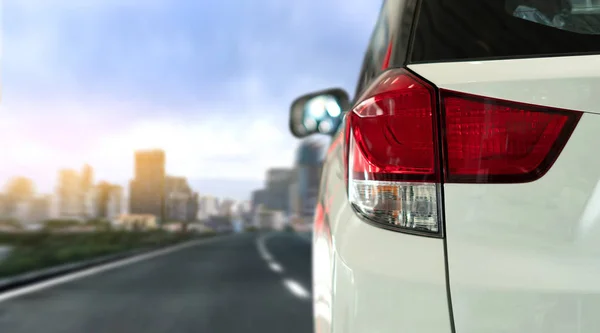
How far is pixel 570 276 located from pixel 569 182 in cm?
17

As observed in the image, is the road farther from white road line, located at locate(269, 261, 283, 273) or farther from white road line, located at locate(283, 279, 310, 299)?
white road line, located at locate(269, 261, 283, 273)

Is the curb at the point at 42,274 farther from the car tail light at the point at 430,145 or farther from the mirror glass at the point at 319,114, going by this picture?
the car tail light at the point at 430,145

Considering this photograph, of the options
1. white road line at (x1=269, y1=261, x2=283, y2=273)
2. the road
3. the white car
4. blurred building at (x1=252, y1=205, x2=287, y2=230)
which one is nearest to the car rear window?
the white car

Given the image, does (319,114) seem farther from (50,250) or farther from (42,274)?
(50,250)

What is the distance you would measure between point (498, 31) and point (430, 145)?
268mm

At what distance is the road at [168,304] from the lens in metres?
5.76

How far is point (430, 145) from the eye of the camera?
1428 millimetres

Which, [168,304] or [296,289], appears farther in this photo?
[296,289]

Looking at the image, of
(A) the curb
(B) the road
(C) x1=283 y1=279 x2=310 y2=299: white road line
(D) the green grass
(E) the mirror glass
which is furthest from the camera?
(D) the green grass

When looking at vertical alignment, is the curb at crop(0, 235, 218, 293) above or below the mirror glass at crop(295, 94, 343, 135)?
below

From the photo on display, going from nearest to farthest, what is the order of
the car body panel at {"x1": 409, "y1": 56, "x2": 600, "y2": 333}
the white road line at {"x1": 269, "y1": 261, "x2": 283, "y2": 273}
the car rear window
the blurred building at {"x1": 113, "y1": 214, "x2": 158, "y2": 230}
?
the car body panel at {"x1": 409, "y1": 56, "x2": 600, "y2": 333}
the car rear window
the white road line at {"x1": 269, "y1": 261, "x2": 283, "y2": 273}
the blurred building at {"x1": 113, "y1": 214, "x2": 158, "y2": 230}

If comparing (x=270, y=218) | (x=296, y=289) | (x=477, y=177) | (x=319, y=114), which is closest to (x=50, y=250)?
(x=296, y=289)

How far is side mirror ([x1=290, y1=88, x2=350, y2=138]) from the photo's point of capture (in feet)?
9.15

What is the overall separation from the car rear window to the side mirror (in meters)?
1.25
